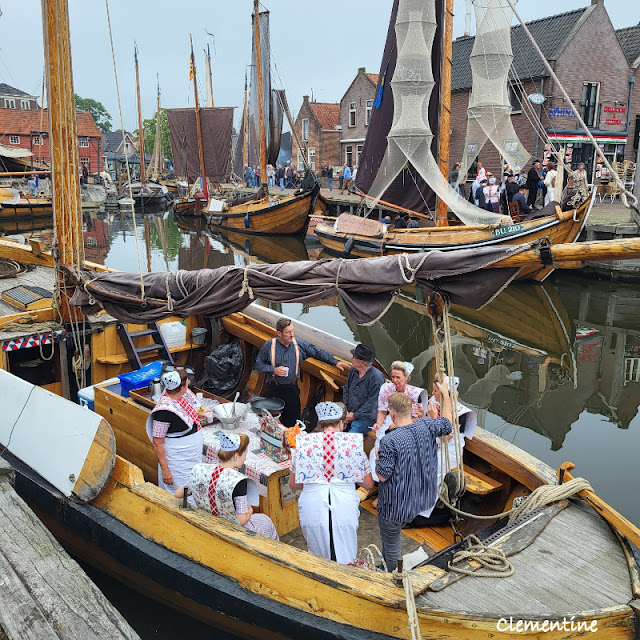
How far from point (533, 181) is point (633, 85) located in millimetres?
14300

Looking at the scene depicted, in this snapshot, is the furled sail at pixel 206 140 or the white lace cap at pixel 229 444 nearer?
the white lace cap at pixel 229 444

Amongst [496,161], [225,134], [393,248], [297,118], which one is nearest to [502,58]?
[393,248]

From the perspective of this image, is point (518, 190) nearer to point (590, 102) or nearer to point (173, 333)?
point (590, 102)

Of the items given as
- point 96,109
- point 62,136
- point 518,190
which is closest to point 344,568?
point 62,136

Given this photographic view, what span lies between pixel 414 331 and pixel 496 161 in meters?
18.4

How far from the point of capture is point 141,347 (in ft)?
23.9

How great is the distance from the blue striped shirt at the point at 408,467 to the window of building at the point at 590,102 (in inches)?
1191

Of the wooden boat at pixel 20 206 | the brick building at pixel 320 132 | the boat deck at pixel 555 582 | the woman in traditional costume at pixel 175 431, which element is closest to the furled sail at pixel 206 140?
the wooden boat at pixel 20 206

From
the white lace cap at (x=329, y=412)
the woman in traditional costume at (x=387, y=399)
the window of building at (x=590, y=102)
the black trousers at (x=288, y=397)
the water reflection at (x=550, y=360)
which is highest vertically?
the window of building at (x=590, y=102)

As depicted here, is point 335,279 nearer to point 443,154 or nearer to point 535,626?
point 535,626

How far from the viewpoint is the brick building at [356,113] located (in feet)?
133

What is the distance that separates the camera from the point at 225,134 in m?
34.7

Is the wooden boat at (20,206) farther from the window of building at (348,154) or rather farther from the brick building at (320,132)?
the brick building at (320,132)

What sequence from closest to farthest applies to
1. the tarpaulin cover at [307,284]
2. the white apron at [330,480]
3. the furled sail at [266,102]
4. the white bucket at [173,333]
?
the white apron at [330,480] → the tarpaulin cover at [307,284] → the white bucket at [173,333] → the furled sail at [266,102]
